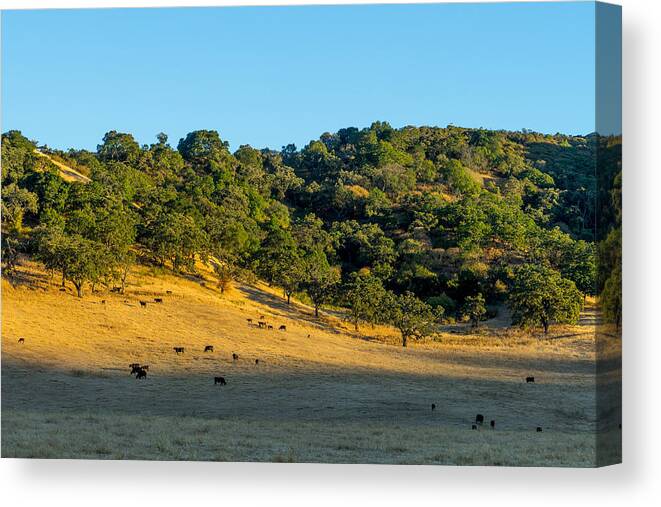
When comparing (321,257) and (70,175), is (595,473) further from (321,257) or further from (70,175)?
(70,175)

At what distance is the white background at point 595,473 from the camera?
1208 cm

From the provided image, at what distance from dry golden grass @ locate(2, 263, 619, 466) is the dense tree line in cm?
93

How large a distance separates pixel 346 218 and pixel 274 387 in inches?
275

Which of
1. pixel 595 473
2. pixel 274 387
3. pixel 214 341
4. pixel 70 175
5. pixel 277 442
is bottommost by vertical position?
pixel 595 473

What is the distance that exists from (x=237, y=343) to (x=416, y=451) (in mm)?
7239

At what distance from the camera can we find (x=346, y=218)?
23172 mm

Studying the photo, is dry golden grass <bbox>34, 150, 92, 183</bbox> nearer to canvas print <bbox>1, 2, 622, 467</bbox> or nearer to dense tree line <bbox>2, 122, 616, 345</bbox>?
dense tree line <bbox>2, 122, 616, 345</bbox>

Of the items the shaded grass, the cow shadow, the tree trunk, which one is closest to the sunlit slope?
the cow shadow

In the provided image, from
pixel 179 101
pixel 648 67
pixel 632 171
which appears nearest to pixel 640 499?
pixel 632 171

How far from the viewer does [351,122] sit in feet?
54.4

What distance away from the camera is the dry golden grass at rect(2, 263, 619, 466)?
523 inches

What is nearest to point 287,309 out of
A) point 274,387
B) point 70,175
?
point 274,387

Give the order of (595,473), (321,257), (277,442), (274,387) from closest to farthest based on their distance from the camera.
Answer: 1. (595,473)
2. (277,442)
3. (274,387)
4. (321,257)

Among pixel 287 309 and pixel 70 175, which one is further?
pixel 70 175
